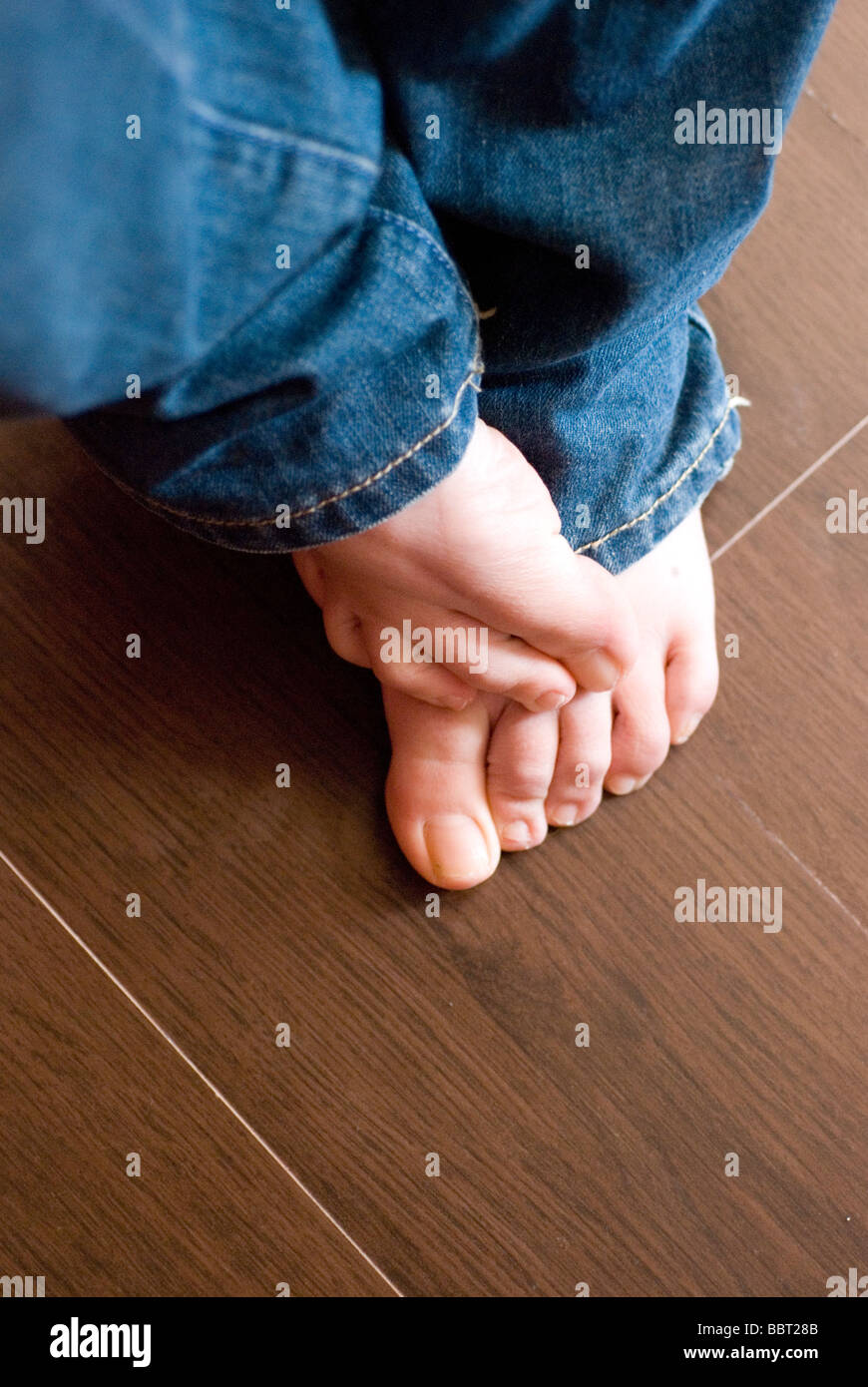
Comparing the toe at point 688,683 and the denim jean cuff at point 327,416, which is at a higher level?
the denim jean cuff at point 327,416

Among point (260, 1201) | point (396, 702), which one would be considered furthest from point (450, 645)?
point (260, 1201)

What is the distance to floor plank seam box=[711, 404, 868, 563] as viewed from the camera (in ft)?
2.29

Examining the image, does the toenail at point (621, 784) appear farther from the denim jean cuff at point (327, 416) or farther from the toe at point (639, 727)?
the denim jean cuff at point (327, 416)

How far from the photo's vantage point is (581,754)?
658 millimetres

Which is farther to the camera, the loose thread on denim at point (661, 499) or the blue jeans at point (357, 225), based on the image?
the loose thread on denim at point (661, 499)

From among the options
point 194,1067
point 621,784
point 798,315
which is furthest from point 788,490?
point 194,1067

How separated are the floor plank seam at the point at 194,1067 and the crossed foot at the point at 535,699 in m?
0.19

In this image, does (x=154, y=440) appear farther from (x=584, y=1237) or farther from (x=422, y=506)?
(x=584, y=1237)

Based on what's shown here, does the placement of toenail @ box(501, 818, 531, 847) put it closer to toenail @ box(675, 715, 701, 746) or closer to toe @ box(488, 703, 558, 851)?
toe @ box(488, 703, 558, 851)

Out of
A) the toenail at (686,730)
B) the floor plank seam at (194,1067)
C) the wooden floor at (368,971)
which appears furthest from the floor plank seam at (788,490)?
the floor plank seam at (194,1067)

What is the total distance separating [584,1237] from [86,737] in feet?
1.46

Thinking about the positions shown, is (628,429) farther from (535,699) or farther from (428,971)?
(428,971)

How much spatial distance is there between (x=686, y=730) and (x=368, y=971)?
257mm

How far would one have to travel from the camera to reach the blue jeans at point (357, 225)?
0.28 meters
